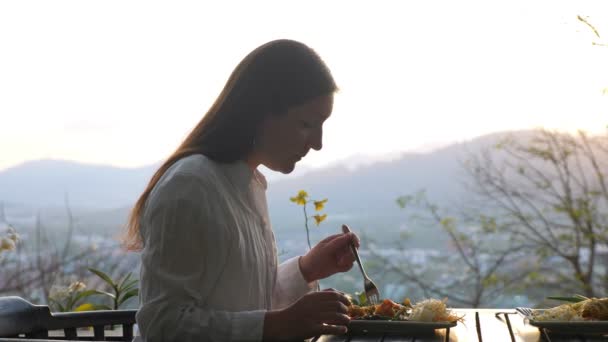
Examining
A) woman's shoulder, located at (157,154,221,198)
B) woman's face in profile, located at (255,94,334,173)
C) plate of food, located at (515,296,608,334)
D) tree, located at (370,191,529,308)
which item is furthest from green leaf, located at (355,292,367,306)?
tree, located at (370,191,529,308)

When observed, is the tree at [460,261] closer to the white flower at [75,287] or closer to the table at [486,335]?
the white flower at [75,287]

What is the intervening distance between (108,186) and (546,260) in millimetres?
3591

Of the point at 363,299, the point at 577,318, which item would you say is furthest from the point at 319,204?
the point at 577,318

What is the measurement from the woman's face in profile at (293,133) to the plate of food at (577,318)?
594 millimetres

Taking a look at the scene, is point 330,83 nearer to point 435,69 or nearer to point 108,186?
point 435,69

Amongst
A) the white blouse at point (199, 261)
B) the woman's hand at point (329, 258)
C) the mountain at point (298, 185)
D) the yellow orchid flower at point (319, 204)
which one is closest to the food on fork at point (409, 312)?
the woman's hand at point (329, 258)

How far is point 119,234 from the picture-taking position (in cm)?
164

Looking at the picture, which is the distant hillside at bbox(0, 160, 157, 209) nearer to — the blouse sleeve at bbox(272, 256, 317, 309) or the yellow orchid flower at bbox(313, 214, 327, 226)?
the yellow orchid flower at bbox(313, 214, 327, 226)

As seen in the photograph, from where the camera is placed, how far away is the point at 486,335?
162 centimetres

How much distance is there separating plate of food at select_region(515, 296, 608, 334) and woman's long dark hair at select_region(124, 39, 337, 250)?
0.66 meters

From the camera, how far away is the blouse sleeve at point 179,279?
1279 millimetres

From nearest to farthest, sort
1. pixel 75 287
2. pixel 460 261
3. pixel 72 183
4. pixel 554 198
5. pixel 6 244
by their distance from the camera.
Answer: pixel 6 244 < pixel 75 287 < pixel 554 198 < pixel 72 183 < pixel 460 261

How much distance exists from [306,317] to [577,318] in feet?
2.12

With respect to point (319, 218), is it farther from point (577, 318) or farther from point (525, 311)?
point (577, 318)
